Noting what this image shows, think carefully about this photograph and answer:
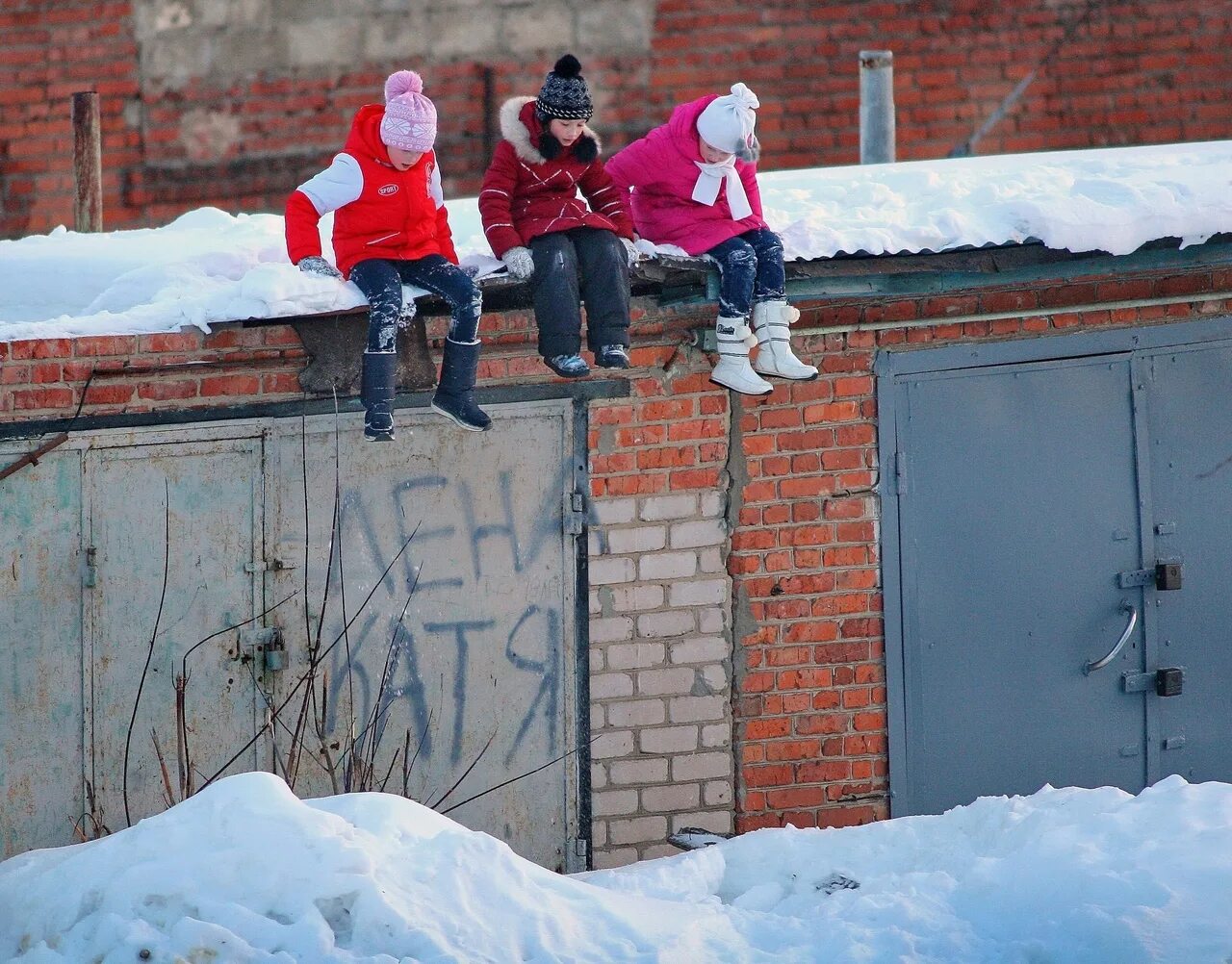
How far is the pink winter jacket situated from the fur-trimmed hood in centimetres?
17

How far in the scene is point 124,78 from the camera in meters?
10.8

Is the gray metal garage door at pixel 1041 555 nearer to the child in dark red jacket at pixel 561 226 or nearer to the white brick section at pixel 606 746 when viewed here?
the white brick section at pixel 606 746

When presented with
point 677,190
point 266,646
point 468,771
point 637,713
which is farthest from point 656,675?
point 677,190

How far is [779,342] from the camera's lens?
609cm

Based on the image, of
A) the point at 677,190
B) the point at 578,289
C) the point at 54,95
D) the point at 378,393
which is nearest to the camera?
the point at 378,393

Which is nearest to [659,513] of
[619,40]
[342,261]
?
[342,261]

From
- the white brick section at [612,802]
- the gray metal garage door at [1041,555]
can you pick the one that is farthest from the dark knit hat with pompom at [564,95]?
the white brick section at [612,802]

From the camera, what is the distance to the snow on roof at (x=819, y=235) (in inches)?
238

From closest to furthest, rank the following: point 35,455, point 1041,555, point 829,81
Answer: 1. point 35,455
2. point 1041,555
3. point 829,81

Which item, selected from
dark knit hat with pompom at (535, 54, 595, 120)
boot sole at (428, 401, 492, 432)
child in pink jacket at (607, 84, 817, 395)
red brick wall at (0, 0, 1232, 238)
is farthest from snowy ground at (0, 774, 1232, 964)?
red brick wall at (0, 0, 1232, 238)

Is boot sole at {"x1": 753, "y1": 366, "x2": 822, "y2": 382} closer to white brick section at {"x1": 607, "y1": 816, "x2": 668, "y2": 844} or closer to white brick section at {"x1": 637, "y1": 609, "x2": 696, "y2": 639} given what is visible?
white brick section at {"x1": 637, "y1": 609, "x2": 696, "y2": 639}

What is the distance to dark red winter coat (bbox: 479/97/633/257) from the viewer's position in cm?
602

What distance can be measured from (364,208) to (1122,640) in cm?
332

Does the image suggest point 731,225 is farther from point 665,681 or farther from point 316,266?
point 665,681
